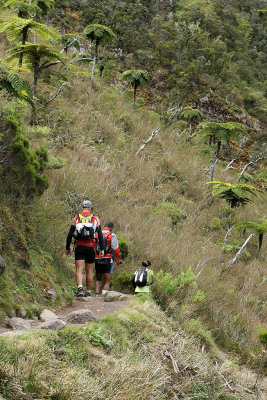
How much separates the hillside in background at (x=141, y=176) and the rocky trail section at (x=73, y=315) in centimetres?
17

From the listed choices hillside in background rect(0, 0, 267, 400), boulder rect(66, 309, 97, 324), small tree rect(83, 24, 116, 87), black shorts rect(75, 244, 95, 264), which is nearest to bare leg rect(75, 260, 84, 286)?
black shorts rect(75, 244, 95, 264)

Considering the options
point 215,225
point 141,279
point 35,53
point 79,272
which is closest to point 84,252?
point 79,272

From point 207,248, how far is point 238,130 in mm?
7085

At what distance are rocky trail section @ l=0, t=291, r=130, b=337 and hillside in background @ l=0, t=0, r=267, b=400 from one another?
0.17m

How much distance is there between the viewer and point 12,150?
5.91 meters

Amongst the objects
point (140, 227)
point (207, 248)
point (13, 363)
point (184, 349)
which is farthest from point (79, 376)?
point (207, 248)

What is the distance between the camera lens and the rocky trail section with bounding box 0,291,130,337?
349 cm

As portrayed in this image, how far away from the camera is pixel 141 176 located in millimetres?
14867

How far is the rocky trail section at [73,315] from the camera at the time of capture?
11.4 ft

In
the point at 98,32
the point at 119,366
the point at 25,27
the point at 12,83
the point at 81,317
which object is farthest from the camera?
the point at 98,32

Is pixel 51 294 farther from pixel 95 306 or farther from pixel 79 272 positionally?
pixel 79 272

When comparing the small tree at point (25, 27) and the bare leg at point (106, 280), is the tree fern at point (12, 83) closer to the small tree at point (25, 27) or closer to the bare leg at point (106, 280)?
the bare leg at point (106, 280)

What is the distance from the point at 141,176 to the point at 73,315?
11.1 metres

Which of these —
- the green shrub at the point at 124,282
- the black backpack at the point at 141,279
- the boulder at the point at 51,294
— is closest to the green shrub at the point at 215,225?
the green shrub at the point at 124,282
